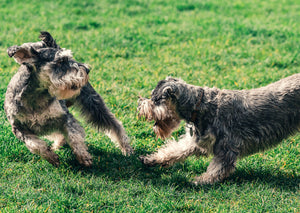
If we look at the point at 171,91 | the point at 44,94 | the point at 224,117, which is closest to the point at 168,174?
the point at 224,117

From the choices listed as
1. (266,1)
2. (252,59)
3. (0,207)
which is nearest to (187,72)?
(252,59)

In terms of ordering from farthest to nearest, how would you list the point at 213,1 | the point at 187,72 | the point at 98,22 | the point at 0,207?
the point at 213,1 → the point at 98,22 → the point at 187,72 → the point at 0,207

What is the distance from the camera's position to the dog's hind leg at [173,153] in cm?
539

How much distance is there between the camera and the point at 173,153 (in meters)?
5.44

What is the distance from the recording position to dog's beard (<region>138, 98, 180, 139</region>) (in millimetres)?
4879

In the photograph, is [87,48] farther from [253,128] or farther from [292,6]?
[292,6]

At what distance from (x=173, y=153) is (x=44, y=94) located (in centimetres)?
193

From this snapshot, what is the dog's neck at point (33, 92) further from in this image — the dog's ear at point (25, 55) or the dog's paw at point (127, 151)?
the dog's paw at point (127, 151)

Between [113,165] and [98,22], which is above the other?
[98,22]

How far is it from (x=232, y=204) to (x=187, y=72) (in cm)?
418

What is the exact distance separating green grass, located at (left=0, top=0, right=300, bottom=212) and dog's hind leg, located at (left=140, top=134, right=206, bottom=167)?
118 millimetres

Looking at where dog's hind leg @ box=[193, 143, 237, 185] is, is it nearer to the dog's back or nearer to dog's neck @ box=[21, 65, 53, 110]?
the dog's back

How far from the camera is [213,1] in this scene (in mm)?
12883

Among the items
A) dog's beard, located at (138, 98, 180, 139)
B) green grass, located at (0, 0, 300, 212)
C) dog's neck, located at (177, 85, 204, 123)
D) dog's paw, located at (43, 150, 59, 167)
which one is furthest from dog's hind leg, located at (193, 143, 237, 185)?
dog's paw, located at (43, 150, 59, 167)
